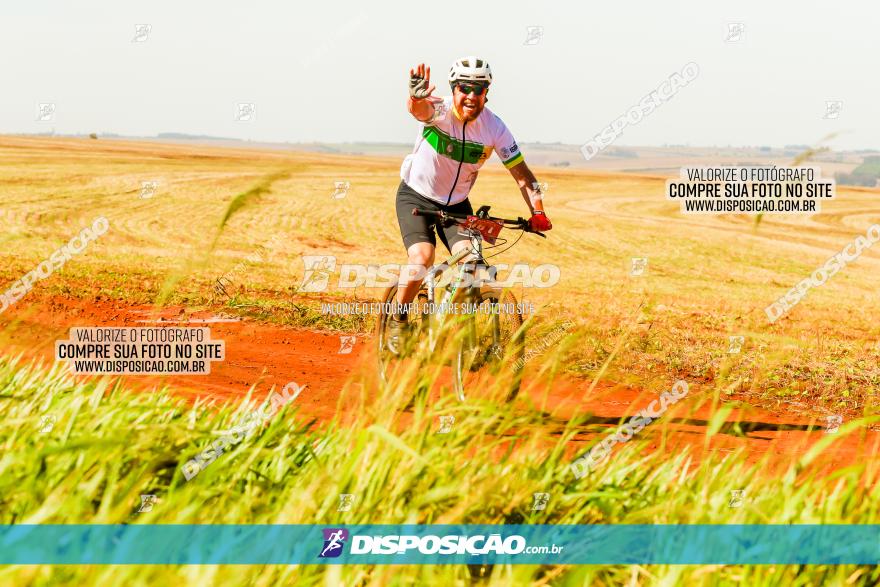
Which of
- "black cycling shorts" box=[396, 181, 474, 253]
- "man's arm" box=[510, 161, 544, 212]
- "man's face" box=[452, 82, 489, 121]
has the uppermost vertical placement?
"man's face" box=[452, 82, 489, 121]

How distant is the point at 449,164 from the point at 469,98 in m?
0.59

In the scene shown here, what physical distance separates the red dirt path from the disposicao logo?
138 cm

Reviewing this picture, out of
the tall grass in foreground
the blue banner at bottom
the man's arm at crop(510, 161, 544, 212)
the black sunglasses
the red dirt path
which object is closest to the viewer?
the blue banner at bottom

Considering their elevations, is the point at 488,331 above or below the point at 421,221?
below

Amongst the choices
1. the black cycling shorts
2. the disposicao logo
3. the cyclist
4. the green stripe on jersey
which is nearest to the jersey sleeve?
the cyclist

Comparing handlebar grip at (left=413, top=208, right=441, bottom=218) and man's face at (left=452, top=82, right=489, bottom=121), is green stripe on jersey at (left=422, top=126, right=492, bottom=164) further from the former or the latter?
handlebar grip at (left=413, top=208, right=441, bottom=218)

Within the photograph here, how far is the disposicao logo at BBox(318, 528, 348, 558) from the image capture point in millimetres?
3266

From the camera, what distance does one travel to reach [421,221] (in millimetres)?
6660

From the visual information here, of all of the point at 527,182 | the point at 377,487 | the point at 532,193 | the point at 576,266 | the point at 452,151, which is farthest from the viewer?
the point at 576,266

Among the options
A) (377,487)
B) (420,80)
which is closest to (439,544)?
(377,487)

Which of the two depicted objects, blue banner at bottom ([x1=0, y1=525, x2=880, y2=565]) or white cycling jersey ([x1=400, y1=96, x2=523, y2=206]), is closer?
blue banner at bottom ([x1=0, y1=525, x2=880, y2=565])

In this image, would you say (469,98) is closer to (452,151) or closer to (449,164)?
(452,151)

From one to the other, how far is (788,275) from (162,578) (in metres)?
18.1

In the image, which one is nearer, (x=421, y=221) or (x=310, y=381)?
(x=421, y=221)
